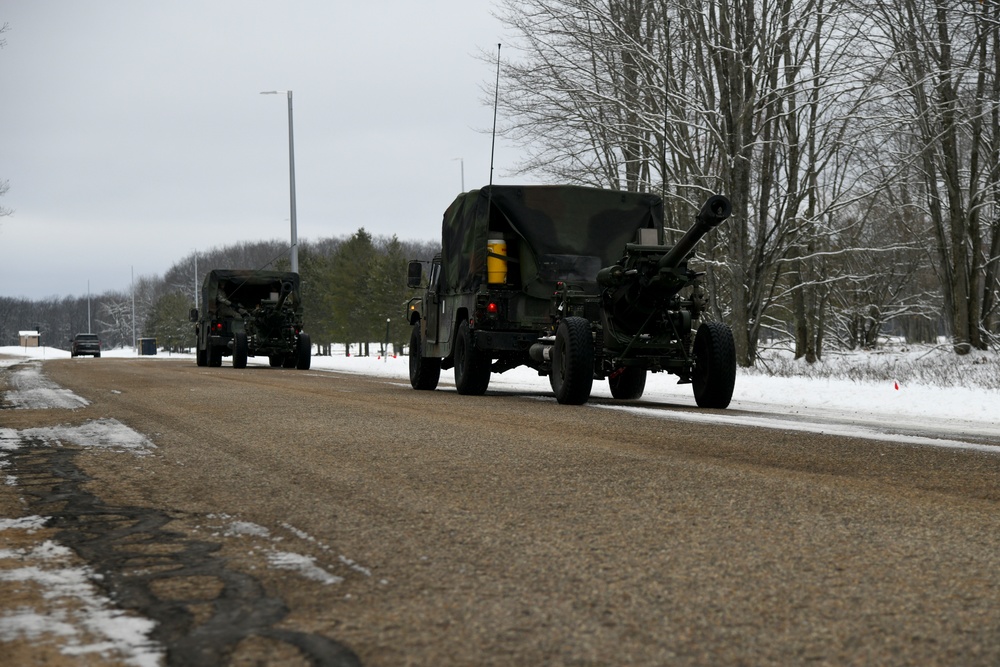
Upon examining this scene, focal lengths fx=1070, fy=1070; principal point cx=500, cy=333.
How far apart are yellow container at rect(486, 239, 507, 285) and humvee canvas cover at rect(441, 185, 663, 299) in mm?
76

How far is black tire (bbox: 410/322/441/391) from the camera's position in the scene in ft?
58.7

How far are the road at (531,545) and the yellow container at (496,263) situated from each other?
6.80 m

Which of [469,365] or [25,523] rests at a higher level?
[469,365]

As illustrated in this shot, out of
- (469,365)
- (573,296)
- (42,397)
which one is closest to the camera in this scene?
(573,296)

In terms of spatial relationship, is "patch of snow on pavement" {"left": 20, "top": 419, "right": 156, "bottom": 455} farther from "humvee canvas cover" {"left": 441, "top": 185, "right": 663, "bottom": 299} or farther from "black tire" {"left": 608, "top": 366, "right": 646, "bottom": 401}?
"black tire" {"left": 608, "top": 366, "right": 646, "bottom": 401}

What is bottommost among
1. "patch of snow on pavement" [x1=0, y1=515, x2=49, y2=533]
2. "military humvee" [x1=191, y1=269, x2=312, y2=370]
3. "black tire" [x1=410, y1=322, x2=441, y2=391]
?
"patch of snow on pavement" [x1=0, y1=515, x2=49, y2=533]

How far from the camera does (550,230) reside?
50.5 ft

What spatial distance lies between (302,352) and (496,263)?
54.3 ft

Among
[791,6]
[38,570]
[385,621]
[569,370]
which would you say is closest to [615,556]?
[385,621]

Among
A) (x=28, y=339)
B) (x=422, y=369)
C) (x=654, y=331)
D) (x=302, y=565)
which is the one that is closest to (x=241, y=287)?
(x=422, y=369)

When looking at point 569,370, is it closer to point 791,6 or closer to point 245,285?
point 791,6

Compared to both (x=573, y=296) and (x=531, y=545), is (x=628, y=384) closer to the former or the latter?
(x=573, y=296)

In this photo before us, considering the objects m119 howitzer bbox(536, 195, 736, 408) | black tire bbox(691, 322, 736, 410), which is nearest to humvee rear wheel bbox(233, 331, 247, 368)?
m119 howitzer bbox(536, 195, 736, 408)

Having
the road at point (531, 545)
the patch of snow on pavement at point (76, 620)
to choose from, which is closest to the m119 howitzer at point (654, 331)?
the road at point (531, 545)
